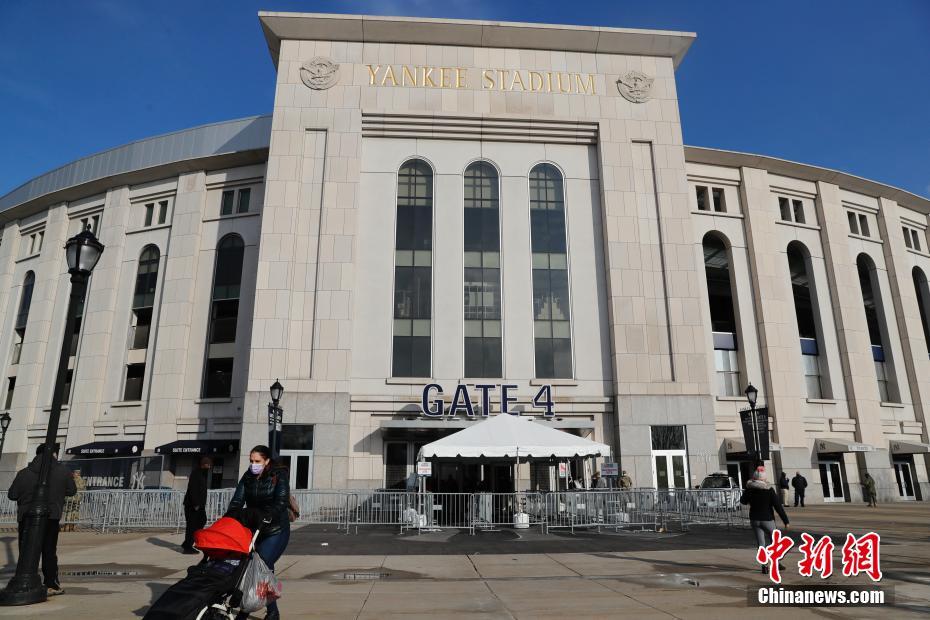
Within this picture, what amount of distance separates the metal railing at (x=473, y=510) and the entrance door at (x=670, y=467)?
8.37 metres

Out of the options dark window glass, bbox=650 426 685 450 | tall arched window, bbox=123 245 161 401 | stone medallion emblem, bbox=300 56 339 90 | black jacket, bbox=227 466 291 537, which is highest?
stone medallion emblem, bbox=300 56 339 90

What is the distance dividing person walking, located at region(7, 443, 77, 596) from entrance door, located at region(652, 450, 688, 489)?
80.6 feet

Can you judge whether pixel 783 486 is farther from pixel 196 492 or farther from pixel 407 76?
pixel 407 76

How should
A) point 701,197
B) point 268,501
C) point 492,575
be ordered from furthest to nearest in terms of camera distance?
point 701,197, point 492,575, point 268,501

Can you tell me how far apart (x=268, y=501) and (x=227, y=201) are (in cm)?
3300

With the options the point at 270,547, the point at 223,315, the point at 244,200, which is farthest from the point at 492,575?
the point at 244,200

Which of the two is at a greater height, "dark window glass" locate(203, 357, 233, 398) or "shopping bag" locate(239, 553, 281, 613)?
"dark window glass" locate(203, 357, 233, 398)

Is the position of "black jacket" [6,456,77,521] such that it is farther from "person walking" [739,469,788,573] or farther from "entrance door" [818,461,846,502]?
"entrance door" [818,461,846,502]

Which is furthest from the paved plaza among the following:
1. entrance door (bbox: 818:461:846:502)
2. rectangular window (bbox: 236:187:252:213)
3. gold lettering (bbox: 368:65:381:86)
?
gold lettering (bbox: 368:65:381:86)

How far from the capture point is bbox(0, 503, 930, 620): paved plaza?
747 centimetres

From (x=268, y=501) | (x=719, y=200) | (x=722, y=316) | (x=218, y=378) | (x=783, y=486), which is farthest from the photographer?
(x=722, y=316)

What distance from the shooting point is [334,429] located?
88.9 feet

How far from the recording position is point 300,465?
26.9 m

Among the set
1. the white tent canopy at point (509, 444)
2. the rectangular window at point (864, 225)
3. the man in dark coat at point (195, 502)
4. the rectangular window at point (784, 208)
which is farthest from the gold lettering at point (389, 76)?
the rectangular window at point (864, 225)
